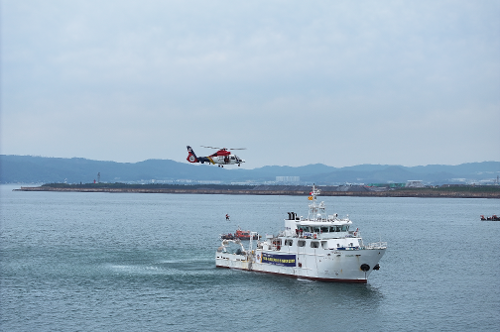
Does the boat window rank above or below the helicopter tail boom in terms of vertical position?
below

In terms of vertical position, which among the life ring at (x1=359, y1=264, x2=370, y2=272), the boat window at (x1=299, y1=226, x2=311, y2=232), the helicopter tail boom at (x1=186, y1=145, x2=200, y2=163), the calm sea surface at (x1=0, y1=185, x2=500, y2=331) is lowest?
the calm sea surface at (x1=0, y1=185, x2=500, y2=331)

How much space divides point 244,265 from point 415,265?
19.2m

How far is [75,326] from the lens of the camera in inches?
1467

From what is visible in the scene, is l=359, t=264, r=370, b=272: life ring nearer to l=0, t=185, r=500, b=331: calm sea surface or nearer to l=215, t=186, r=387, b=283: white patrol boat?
l=215, t=186, r=387, b=283: white patrol boat

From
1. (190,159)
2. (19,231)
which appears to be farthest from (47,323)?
(19,231)

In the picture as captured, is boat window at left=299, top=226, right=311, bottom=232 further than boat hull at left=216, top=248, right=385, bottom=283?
Yes

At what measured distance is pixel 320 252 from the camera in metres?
47.0

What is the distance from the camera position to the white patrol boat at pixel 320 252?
152ft

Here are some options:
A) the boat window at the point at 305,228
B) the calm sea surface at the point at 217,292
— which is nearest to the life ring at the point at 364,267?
the calm sea surface at the point at 217,292

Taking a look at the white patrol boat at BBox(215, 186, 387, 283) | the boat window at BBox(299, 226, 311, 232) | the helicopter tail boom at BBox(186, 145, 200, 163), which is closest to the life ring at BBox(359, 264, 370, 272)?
the white patrol boat at BBox(215, 186, 387, 283)

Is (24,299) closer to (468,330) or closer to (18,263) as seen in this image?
(18,263)

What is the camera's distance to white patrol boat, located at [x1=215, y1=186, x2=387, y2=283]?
46.3m

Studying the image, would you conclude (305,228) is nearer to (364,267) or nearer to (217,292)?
(364,267)

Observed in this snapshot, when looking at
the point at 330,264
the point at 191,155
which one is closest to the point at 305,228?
the point at 330,264
